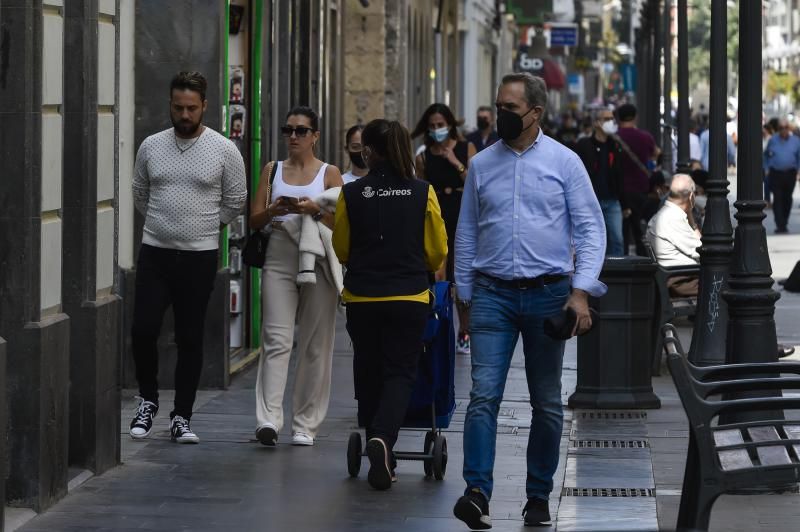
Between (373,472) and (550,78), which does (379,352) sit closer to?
(373,472)

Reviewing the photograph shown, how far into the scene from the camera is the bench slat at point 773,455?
20.2ft

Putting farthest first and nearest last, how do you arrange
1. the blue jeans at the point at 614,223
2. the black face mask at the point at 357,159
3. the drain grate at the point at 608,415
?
the blue jeans at the point at 614,223
the black face mask at the point at 357,159
the drain grate at the point at 608,415

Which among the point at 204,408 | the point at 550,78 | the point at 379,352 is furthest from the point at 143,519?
the point at 550,78

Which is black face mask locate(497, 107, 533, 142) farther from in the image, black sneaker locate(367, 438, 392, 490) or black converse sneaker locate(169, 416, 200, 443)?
black converse sneaker locate(169, 416, 200, 443)

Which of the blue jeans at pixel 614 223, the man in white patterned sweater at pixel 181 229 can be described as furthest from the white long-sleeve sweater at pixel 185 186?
the blue jeans at pixel 614 223

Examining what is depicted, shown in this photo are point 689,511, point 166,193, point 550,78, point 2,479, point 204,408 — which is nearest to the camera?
point 689,511

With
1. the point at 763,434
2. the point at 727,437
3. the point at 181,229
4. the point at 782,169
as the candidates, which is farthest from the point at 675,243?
the point at 782,169

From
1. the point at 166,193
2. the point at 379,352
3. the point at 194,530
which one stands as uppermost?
the point at 166,193

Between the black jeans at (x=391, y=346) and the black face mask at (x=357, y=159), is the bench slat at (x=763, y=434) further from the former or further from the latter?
the black face mask at (x=357, y=159)

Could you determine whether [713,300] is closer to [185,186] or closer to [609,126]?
[185,186]

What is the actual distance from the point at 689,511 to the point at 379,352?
2.57m

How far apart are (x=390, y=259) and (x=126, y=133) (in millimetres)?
3434

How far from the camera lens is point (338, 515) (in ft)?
25.6

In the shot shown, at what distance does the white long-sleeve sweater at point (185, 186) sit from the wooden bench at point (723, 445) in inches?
149
